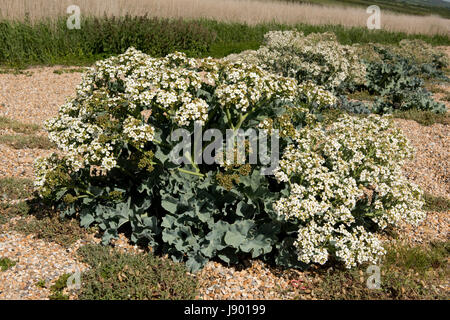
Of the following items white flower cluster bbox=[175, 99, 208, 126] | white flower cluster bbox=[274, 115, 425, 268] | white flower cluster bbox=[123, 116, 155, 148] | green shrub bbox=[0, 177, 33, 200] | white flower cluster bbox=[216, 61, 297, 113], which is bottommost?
green shrub bbox=[0, 177, 33, 200]

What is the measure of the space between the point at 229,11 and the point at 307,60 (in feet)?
34.0

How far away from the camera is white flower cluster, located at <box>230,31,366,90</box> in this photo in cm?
779

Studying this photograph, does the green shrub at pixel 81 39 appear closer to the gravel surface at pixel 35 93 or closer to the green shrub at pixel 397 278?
the gravel surface at pixel 35 93

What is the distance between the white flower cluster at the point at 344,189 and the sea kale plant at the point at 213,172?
0.01 m

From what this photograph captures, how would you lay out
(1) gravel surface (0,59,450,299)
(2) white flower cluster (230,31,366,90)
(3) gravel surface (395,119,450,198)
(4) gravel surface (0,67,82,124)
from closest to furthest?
1. (1) gravel surface (0,59,450,299)
2. (3) gravel surface (395,119,450,198)
3. (4) gravel surface (0,67,82,124)
4. (2) white flower cluster (230,31,366,90)

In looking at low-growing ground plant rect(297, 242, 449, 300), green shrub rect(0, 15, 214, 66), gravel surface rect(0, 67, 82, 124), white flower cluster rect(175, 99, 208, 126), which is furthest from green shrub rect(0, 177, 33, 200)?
green shrub rect(0, 15, 214, 66)

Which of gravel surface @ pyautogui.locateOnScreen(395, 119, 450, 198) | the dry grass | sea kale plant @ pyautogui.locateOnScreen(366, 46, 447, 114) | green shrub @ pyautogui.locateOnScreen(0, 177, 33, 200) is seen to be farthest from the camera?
the dry grass

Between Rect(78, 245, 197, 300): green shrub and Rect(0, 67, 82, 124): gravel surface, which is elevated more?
Rect(0, 67, 82, 124): gravel surface

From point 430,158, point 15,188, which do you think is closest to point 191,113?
point 15,188

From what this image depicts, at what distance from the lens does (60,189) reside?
390cm

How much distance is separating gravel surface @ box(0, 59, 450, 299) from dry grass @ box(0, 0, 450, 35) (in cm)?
556

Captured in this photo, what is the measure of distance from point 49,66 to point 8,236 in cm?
780

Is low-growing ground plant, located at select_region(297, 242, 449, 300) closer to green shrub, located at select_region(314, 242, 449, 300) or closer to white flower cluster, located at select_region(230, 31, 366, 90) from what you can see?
green shrub, located at select_region(314, 242, 449, 300)

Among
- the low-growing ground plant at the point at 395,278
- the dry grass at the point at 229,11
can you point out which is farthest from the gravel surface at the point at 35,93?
the low-growing ground plant at the point at 395,278
